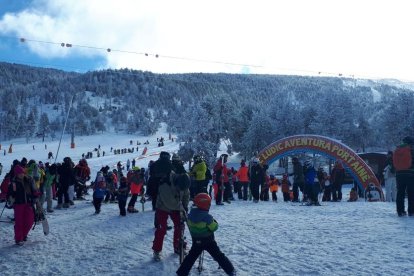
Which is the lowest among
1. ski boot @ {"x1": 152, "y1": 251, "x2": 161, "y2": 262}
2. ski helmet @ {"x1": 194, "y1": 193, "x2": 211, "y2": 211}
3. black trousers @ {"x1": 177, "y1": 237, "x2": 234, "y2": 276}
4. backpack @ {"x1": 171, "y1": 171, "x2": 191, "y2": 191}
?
ski boot @ {"x1": 152, "y1": 251, "x2": 161, "y2": 262}

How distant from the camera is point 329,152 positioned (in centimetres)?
2234

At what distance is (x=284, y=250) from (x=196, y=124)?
46.5m

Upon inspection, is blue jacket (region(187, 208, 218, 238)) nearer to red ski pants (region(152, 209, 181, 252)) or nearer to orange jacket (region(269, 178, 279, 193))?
red ski pants (region(152, 209, 181, 252))

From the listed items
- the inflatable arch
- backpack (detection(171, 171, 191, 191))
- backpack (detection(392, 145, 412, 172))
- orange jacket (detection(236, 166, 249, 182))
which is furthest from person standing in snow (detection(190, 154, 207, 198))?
the inflatable arch

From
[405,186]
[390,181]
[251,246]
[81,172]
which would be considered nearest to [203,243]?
[251,246]

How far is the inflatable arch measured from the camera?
2086cm

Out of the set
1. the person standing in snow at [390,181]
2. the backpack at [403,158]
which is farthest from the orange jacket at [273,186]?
the backpack at [403,158]

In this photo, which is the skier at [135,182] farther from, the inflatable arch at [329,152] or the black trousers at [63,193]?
the inflatable arch at [329,152]

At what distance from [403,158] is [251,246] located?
425 centimetres

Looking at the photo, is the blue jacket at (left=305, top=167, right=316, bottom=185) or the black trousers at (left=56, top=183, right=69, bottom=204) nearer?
the blue jacket at (left=305, top=167, right=316, bottom=185)

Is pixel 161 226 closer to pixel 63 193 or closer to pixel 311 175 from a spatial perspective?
pixel 311 175

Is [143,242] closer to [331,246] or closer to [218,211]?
[331,246]

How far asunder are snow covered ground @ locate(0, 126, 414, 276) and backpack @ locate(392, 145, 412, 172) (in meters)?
1.18

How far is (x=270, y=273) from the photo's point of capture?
5738 millimetres
